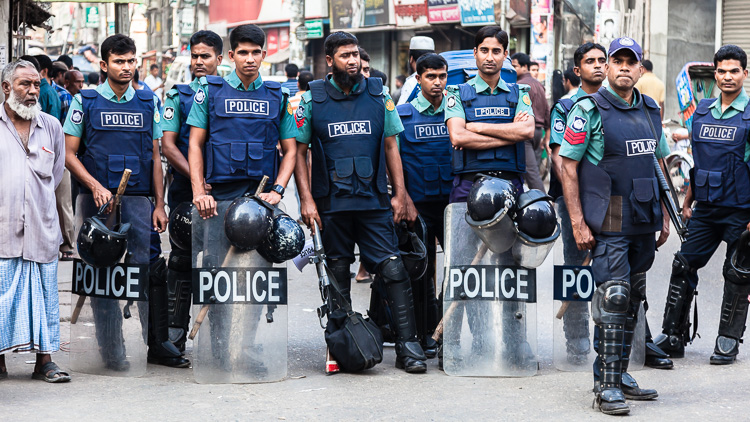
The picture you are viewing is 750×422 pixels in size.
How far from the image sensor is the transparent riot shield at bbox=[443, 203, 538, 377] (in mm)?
6258

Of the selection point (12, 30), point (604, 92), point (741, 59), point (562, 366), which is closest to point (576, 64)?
point (741, 59)

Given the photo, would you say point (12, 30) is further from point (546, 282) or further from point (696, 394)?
point (696, 394)

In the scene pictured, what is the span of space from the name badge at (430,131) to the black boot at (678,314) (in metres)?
1.70

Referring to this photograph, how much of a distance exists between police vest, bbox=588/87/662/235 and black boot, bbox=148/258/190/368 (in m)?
2.74

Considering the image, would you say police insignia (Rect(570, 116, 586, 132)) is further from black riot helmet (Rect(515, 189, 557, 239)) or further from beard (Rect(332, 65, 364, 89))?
beard (Rect(332, 65, 364, 89))

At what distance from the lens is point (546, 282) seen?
9.62 metres

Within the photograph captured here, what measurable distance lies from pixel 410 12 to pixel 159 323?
2216cm

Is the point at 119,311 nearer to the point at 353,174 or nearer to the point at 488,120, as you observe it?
the point at 353,174

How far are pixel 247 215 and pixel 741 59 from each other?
3322mm

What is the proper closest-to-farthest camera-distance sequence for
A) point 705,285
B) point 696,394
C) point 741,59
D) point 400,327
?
point 696,394, point 400,327, point 741,59, point 705,285

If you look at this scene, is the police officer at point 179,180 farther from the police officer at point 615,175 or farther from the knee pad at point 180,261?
the police officer at point 615,175

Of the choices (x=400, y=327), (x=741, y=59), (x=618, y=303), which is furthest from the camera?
(x=741, y=59)

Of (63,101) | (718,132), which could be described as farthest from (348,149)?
(63,101)

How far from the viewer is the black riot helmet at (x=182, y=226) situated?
6.46 m
